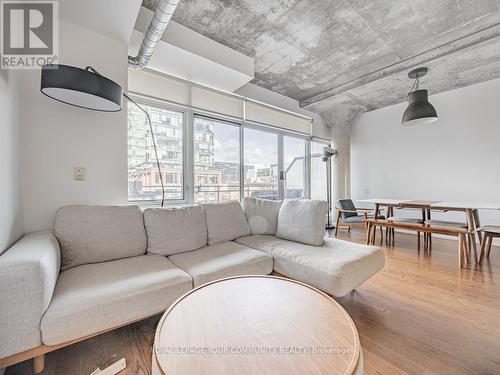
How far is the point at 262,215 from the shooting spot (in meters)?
2.56

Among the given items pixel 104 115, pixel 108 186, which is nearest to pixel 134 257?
pixel 108 186

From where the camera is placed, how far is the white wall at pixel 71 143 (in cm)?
170

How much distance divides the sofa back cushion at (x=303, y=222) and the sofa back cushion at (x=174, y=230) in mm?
859

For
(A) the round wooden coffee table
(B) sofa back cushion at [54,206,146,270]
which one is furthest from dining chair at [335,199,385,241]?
(B) sofa back cushion at [54,206,146,270]

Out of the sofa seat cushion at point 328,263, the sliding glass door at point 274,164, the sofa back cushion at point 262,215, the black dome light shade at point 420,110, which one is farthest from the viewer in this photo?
the sliding glass door at point 274,164

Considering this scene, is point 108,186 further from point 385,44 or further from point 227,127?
point 385,44

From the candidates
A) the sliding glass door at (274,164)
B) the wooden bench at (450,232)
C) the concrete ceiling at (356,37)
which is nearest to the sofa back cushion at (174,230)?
the sliding glass door at (274,164)

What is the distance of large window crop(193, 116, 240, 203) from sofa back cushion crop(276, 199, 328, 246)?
131cm

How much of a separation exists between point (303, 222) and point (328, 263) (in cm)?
62

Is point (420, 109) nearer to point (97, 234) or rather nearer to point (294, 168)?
point (294, 168)

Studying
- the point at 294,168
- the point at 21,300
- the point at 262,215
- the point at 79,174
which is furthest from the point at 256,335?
the point at 294,168

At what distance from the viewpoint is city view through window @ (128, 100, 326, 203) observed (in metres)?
2.59

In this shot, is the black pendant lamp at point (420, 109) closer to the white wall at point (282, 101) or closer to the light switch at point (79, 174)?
the white wall at point (282, 101)

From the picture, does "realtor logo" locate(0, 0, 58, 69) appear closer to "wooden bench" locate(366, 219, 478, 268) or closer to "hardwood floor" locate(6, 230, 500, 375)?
"hardwood floor" locate(6, 230, 500, 375)
